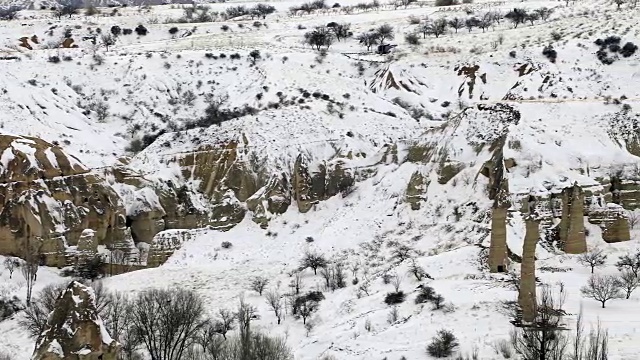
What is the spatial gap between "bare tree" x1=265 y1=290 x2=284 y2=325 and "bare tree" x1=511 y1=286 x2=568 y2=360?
13918 mm

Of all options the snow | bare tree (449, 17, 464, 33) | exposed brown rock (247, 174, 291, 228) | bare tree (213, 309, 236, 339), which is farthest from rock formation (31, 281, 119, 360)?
bare tree (449, 17, 464, 33)

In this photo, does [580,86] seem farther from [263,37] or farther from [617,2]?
[263,37]

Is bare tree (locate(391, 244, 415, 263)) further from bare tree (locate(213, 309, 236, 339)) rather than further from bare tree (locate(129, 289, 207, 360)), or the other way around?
bare tree (locate(129, 289, 207, 360))

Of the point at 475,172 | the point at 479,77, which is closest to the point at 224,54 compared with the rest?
the point at 479,77

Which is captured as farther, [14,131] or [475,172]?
[14,131]

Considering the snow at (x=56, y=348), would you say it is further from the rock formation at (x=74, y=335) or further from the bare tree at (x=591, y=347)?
the bare tree at (x=591, y=347)

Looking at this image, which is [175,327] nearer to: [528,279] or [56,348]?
[56,348]

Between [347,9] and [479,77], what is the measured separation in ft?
156

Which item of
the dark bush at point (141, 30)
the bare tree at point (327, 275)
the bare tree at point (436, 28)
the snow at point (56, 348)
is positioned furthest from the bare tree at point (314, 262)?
the dark bush at point (141, 30)

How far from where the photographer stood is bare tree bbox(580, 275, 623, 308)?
1245 inches

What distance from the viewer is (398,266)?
134ft

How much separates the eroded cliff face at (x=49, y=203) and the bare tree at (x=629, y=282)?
31.3 metres

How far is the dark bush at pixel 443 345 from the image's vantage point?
1112 inches

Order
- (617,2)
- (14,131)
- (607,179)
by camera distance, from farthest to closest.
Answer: (617,2) < (14,131) < (607,179)
